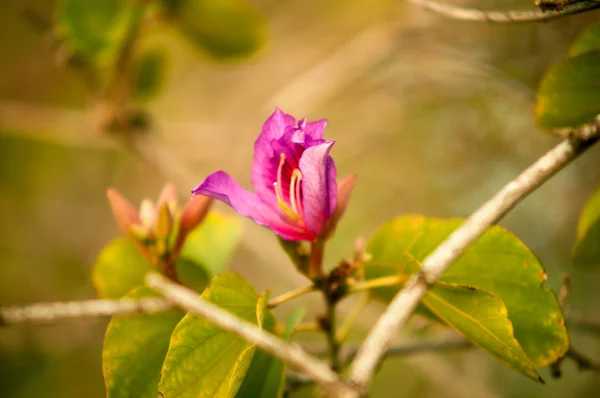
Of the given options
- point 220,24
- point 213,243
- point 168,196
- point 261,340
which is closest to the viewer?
point 261,340

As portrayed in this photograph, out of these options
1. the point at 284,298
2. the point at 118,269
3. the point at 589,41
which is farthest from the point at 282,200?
the point at 589,41

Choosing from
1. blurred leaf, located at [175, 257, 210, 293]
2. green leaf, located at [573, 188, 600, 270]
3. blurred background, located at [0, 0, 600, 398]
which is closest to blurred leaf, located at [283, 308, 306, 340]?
blurred leaf, located at [175, 257, 210, 293]

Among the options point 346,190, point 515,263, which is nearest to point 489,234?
point 515,263

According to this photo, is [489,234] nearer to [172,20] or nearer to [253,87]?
[172,20]

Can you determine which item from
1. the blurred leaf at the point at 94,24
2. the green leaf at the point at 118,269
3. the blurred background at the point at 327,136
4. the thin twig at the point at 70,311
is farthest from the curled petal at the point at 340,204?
the blurred leaf at the point at 94,24

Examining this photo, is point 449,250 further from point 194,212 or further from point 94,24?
point 94,24

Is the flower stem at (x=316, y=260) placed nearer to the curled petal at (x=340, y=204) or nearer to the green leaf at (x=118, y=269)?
the curled petal at (x=340, y=204)
